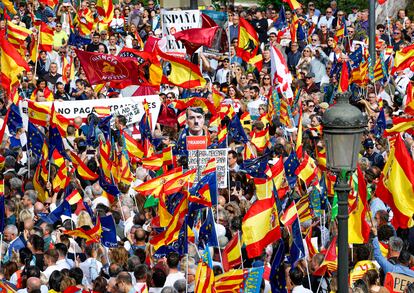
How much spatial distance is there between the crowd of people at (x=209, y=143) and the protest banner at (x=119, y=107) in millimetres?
263

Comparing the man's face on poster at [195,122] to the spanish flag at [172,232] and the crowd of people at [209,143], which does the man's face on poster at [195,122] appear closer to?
the crowd of people at [209,143]

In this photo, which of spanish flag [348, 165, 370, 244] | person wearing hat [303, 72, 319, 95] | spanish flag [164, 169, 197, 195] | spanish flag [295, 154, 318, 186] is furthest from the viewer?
person wearing hat [303, 72, 319, 95]

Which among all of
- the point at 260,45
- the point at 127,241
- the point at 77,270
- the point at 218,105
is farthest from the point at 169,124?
the point at 77,270

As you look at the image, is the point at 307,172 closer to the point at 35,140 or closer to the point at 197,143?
the point at 197,143

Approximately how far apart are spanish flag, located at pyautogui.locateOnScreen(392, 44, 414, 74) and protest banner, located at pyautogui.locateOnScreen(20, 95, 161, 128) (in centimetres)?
475

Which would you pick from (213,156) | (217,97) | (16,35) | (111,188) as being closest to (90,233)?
(111,188)

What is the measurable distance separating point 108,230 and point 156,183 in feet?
5.68

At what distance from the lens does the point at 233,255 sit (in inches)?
677

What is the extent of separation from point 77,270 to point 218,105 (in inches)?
405

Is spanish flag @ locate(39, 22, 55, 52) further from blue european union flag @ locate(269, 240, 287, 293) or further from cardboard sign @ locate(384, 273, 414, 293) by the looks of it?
cardboard sign @ locate(384, 273, 414, 293)

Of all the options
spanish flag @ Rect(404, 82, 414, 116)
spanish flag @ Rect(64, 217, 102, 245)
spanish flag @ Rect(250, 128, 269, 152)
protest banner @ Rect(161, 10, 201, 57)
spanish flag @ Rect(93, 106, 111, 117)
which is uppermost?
protest banner @ Rect(161, 10, 201, 57)

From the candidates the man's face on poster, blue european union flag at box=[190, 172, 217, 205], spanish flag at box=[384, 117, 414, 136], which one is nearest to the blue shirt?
blue european union flag at box=[190, 172, 217, 205]

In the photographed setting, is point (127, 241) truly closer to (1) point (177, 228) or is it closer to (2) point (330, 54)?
(1) point (177, 228)

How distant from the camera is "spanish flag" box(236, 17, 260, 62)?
97.3 feet
